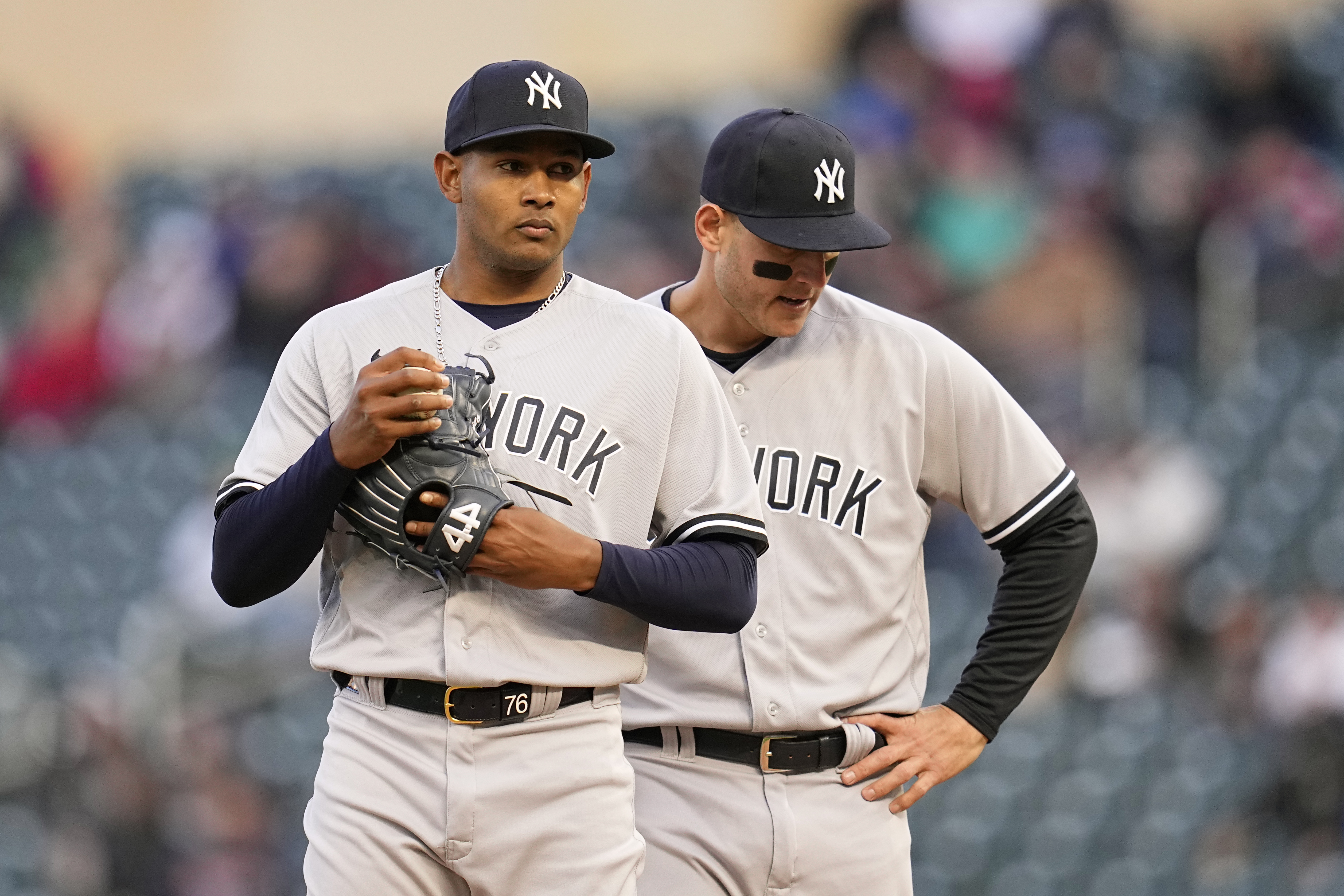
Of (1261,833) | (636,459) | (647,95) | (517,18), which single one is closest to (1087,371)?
(1261,833)

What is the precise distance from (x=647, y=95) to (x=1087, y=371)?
279cm

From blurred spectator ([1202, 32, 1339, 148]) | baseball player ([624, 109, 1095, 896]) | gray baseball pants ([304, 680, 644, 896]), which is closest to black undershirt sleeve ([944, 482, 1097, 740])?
baseball player ([624, 109, 1095, 896])

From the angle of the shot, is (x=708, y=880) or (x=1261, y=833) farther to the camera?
(x=1261, y=833)

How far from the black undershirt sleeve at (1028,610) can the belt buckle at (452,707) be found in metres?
0.84

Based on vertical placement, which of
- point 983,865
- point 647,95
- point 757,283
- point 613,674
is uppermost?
point 647,95

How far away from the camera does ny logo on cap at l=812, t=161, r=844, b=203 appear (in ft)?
7.24

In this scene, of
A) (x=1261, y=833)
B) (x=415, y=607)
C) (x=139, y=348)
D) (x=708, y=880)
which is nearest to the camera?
(x=415, y=607)

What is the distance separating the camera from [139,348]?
6660 mm

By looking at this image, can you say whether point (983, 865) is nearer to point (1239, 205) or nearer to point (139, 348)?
point (1239, 205)

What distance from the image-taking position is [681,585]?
176 cm

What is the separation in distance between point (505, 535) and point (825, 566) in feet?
2.24

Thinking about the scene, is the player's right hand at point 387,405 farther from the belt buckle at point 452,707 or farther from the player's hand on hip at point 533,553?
the belt buckle at point 452,707

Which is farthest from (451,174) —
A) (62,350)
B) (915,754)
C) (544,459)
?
(62,350)

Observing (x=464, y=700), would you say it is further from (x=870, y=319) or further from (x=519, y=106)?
(x=870, y=319)
